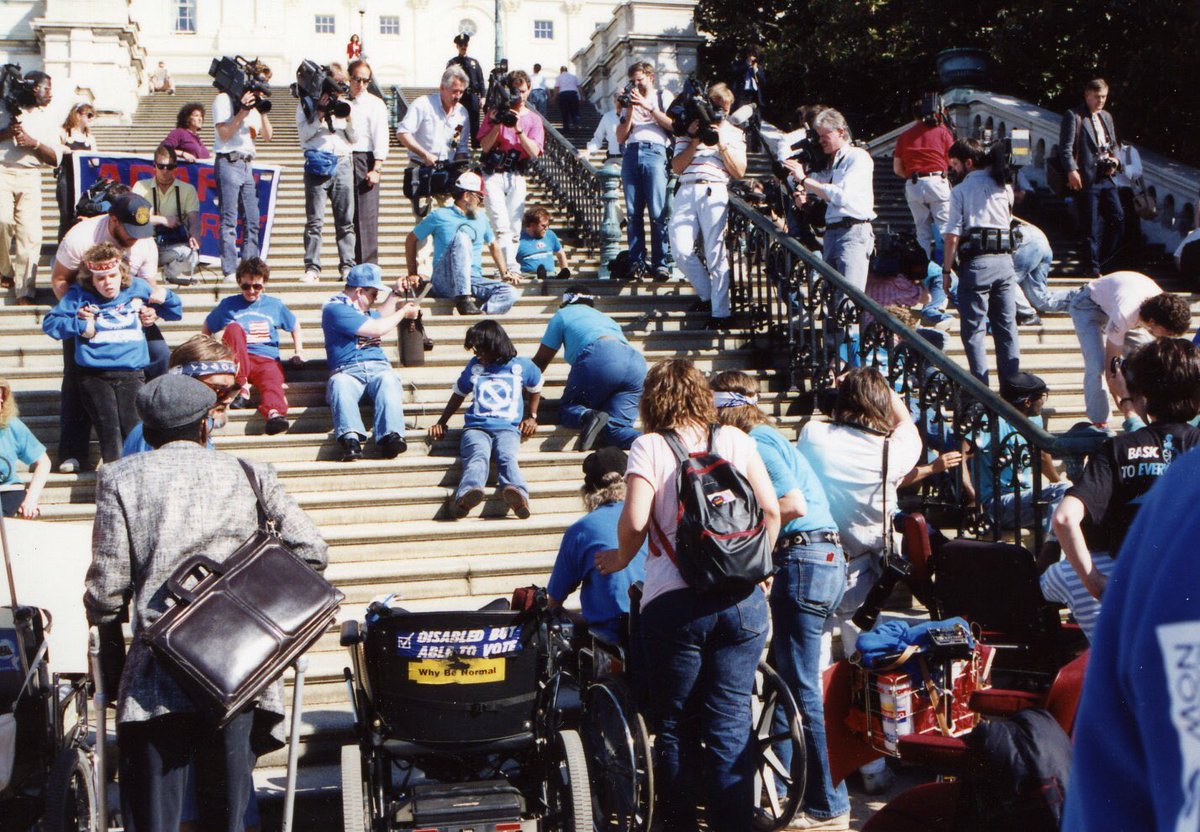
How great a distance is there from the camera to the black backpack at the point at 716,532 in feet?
14.4

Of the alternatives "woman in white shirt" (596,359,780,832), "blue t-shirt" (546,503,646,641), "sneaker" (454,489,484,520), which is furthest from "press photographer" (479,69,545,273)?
"woman in white shirt" (596,359,780,832)

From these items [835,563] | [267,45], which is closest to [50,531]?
[835,563]

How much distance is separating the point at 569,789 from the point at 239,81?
8542 mm

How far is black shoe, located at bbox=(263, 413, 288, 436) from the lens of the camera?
→ 8.34 m

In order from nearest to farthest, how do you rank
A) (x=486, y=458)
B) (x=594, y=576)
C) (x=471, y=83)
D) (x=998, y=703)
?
(x=998, y=703)
(x=594, y=576)
(x=486, y=458)
(x=471, y=83)

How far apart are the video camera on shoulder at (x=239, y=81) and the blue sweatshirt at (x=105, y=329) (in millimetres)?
3849

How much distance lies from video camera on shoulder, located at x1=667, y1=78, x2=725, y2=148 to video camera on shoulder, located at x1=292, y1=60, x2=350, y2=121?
9.09 ft

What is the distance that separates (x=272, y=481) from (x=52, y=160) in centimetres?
812

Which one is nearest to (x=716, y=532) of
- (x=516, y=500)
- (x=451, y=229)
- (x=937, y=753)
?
(x=937, y=753)

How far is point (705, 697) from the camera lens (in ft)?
14.8

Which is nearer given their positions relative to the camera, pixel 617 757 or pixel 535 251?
pixel 617 757

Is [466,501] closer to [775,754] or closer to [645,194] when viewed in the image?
[775,754]

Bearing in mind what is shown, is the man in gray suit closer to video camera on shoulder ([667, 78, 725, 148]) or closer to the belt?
the belt

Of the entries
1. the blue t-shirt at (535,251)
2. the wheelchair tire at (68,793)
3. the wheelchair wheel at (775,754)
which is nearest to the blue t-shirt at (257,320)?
the blue t-shirt at (535,251)
